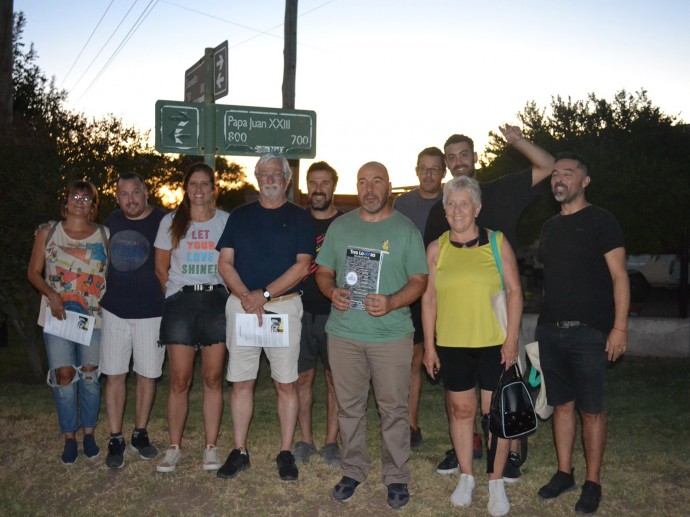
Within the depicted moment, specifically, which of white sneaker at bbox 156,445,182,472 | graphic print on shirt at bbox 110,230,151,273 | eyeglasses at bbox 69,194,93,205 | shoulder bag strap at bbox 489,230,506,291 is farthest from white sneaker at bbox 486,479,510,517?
eyeglasses at bbox 69,194,93,205

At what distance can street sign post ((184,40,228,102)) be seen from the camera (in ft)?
23.5

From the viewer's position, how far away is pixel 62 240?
18.5 ft

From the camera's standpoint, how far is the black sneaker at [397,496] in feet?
15.6

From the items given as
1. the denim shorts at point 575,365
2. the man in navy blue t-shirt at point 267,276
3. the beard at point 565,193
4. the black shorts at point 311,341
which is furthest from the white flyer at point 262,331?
the beard at point 565,193

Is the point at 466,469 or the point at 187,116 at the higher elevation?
the point at 187,116

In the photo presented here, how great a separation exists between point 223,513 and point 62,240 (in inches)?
96.3

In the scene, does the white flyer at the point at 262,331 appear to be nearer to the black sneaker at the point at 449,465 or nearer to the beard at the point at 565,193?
the black sneaker at the point at 449,465

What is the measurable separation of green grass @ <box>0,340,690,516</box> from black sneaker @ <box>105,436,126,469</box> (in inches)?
2.3

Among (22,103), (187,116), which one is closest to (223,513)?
(187,116)

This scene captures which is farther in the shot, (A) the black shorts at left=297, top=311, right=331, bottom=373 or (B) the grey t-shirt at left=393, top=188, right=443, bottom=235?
(B) the grey t-shirt at left=393, top=188, right=443, bottom=235

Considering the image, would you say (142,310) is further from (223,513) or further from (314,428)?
(314,428)

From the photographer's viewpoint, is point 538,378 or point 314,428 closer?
point 538,378

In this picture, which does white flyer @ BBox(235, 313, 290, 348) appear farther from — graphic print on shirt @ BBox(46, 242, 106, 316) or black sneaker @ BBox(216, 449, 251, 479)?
graphic print on shirt @ BBox(46, 242, 106, 316)

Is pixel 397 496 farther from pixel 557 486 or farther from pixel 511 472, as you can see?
pixel 557 486
